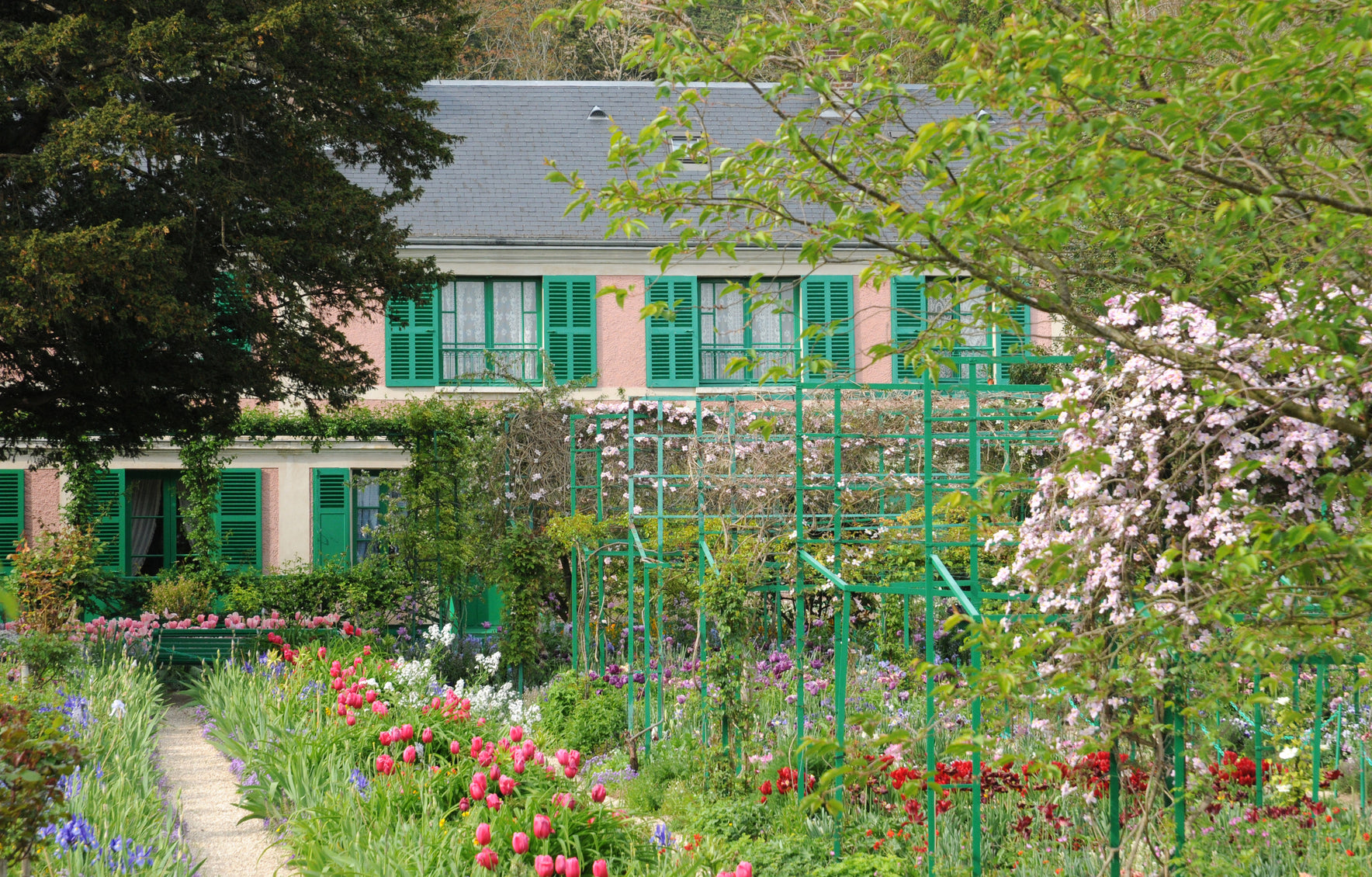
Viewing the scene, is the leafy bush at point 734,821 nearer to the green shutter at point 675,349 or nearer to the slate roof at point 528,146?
the green shutter at point 675,349

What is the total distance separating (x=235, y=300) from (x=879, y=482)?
5.70 m

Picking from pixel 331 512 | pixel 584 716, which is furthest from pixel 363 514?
pixel 584 716

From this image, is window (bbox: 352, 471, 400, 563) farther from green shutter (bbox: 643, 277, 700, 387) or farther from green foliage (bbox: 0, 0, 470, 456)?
green foliage (bbox: 0, 0, 470, 456)

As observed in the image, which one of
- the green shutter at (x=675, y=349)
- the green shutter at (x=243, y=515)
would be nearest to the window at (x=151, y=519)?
the green shutter at (x=243, y=515)

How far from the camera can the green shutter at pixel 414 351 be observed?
14.9m

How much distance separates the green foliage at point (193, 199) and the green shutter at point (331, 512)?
4.33 m

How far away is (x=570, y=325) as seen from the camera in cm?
1509

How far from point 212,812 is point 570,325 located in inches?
388

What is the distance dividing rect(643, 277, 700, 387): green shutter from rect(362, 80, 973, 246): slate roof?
1027 mm

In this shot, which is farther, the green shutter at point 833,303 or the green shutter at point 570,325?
the green shutter at point 833,303

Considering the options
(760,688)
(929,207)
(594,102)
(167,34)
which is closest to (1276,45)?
(929,207)

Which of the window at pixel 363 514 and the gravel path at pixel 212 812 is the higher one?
the window at pixel 363 514

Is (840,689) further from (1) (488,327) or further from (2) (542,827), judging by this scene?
(1) (488,327)

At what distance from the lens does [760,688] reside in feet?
21.4
